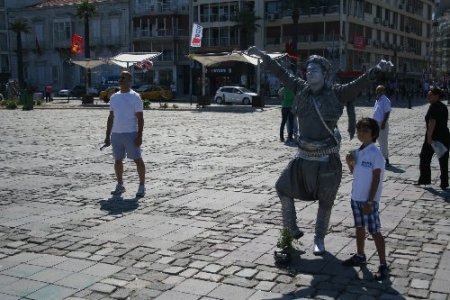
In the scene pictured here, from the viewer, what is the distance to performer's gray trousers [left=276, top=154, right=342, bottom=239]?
16.0 feet

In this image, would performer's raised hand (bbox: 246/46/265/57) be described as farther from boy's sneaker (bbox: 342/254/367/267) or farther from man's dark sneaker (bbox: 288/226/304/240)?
boy's sneaker (bbox: 342/254/367/267)

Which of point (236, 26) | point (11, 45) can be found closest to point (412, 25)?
point (236, 26)

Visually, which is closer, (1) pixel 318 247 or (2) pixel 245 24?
(1) pixel 318 247

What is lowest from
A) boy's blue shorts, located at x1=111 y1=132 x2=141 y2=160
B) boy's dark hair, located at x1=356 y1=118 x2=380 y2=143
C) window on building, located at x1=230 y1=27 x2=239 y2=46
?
boy's blue shorts, located at x1=111 y1=132 x2=141 y2=160

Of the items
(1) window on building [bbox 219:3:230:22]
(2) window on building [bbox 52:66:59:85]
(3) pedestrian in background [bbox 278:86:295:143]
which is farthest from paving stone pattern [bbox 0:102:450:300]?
(2) window on building [bbox 52:66:59:85]

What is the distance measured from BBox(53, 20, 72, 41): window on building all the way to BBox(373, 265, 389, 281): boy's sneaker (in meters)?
64.2

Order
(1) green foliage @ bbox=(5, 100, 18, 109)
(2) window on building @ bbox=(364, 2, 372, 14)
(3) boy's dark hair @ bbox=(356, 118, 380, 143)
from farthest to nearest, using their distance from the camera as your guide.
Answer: (2) window on building @ bbox=(364, 2, 372, 14) < (1) green foliage @ bbox=(5, 100, 18, 109) < (3) boy's dark hair @ bbox=(356, 118, 380, 143)

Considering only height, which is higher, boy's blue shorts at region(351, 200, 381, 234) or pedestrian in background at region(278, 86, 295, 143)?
pedestrian in background at region(278, 86, 295, 143)

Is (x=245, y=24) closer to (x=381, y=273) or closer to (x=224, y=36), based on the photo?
(x=224, y=36)

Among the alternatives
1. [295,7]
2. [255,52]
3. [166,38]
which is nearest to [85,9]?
[166,38]

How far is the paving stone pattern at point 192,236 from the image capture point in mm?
4359

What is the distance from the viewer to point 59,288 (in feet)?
14.2

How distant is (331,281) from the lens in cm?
447

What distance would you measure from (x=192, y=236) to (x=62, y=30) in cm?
6365
